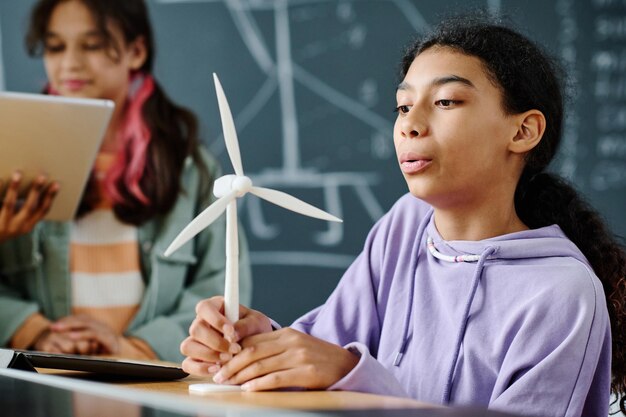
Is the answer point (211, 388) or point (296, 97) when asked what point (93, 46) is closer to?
point (296, 97)

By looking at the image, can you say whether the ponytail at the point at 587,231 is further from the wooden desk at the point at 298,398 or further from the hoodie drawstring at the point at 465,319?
the wooden desk at the point at 298,398

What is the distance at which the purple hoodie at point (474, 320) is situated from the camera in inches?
45.1

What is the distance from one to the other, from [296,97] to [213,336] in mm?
1958

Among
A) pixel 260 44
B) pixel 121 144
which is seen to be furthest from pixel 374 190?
pixel 121 144

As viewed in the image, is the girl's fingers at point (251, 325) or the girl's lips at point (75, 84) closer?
the girl's fingers at point (251, 325)

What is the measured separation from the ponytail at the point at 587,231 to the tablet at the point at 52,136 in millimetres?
1004

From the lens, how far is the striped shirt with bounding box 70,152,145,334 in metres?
2.44

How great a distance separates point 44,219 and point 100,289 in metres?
0.27

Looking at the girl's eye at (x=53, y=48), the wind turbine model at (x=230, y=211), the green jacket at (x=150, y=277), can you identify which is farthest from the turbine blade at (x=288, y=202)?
the girl's eye at (x=53, y=48)

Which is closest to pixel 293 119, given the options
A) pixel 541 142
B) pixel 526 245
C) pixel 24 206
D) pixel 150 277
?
pixel 150 277

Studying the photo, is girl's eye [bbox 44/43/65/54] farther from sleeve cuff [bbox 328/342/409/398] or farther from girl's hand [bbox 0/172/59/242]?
sleeve cuff [bbox 328/342/409/398]

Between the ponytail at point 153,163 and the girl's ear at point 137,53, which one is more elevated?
the girl's ear at point 137,53

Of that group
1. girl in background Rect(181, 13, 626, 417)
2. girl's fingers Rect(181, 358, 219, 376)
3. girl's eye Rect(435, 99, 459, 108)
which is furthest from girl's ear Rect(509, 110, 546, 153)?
girl's fingers Rect(181, 358, 219, 376)

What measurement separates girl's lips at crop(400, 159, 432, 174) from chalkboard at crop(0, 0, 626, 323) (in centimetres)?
163
